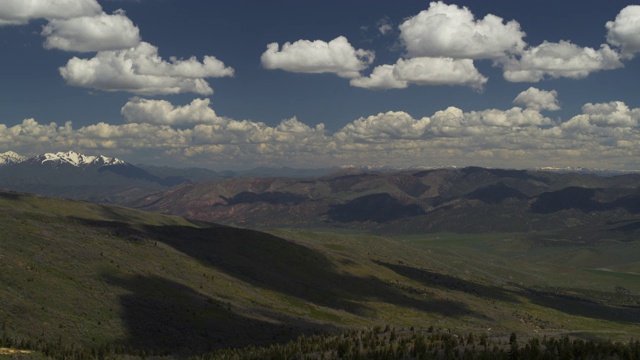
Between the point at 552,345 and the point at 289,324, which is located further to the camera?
the point at 289,324

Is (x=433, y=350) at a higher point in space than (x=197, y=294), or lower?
higher

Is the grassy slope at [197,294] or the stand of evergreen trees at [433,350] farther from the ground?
the stand of evergreen trees at [433,350]

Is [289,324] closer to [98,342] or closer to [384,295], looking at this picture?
[98,342]

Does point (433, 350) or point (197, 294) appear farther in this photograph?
point (197, 294)

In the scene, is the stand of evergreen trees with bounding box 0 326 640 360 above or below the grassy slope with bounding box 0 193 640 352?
above

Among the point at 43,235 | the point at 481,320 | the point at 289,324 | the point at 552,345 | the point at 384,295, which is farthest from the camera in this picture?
the point at 384,295

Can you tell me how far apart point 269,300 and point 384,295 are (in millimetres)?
51985

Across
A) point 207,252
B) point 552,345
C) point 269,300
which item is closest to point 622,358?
point 552,345

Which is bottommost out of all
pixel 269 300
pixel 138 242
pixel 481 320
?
pixel 481 320

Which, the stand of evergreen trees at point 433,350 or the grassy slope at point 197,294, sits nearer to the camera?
the stand of evergreen trees at point 433,350

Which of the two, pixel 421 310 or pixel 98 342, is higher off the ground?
pixel 98 342

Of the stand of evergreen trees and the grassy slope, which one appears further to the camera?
the grassy slope

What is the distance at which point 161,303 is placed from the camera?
8938cm

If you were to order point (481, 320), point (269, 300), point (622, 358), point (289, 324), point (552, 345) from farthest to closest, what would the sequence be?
point (481, 320) < point (269, 300) < point (289, 324) < point (552, 345) < point (622, 358)
